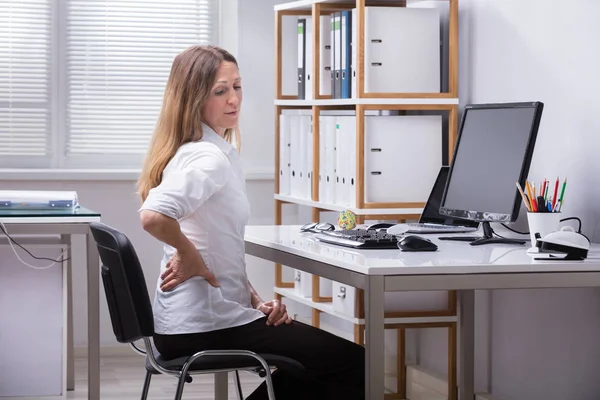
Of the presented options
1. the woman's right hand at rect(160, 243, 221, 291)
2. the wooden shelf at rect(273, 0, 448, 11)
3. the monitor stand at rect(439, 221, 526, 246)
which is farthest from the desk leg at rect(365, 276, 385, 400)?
the wooden shelf at rect(273, 0, 448, 11)

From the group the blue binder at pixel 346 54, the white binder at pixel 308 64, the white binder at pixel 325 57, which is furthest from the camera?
the white binder at pixel 308 64

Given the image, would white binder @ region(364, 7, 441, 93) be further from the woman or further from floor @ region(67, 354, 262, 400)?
floor @ region(67, 354, 262, 400)

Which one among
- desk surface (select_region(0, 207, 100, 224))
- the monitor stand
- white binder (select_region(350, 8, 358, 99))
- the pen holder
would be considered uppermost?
white binder (select_region(350, 8, 358, 99))

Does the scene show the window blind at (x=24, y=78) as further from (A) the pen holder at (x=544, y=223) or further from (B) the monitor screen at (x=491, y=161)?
(A) the pen holder at (x=544, y=223)

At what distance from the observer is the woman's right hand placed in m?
2.39

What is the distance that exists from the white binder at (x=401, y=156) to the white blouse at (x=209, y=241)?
110 centimetres

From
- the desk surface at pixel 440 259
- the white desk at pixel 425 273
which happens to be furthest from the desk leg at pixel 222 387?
the white desk at pixel 425 273

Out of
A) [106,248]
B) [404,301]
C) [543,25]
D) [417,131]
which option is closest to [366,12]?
[417,131]

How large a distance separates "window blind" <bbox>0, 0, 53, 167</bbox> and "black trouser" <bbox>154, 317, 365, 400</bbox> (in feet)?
8.63

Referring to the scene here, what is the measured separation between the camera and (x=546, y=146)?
9.98 feet

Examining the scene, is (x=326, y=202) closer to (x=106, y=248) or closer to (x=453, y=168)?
(x=453, y=168)

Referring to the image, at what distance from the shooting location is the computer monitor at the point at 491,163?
2.70 m

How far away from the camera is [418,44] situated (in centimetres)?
358

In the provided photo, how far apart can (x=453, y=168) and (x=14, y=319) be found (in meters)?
1.82
